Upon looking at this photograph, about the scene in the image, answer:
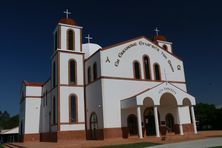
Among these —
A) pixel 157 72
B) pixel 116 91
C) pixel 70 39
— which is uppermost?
pixel 70 39

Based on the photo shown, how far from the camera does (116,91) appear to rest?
85.2ft

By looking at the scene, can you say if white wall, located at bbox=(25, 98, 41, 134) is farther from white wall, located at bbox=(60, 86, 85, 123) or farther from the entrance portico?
the entrance portico

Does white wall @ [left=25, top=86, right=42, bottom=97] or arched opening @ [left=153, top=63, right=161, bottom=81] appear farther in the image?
white wall @ [left=25, top=86, right=42, bottom=97]

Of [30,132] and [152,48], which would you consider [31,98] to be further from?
[152,48]

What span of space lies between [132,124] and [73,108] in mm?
6804

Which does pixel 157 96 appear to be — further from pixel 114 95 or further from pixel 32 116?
pixel 32 116

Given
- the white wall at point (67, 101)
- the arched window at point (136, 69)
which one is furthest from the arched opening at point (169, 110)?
the white wall at point (67, 101)

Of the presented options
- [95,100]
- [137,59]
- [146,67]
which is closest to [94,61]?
[95,100]

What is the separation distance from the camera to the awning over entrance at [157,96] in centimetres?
2406

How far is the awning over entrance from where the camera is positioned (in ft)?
78.9

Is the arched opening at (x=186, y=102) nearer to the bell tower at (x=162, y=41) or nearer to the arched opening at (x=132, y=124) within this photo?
the arched opening at (x=132, y=124)

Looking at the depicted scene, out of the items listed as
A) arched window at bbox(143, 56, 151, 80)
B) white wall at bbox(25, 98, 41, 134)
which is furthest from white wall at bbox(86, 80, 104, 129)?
white wall at bbox(25, 98, 41, 134)

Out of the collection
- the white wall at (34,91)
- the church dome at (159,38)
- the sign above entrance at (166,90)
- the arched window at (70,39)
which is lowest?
the sign above entrance at (166,90)

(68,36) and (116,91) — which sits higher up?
(68,36)
